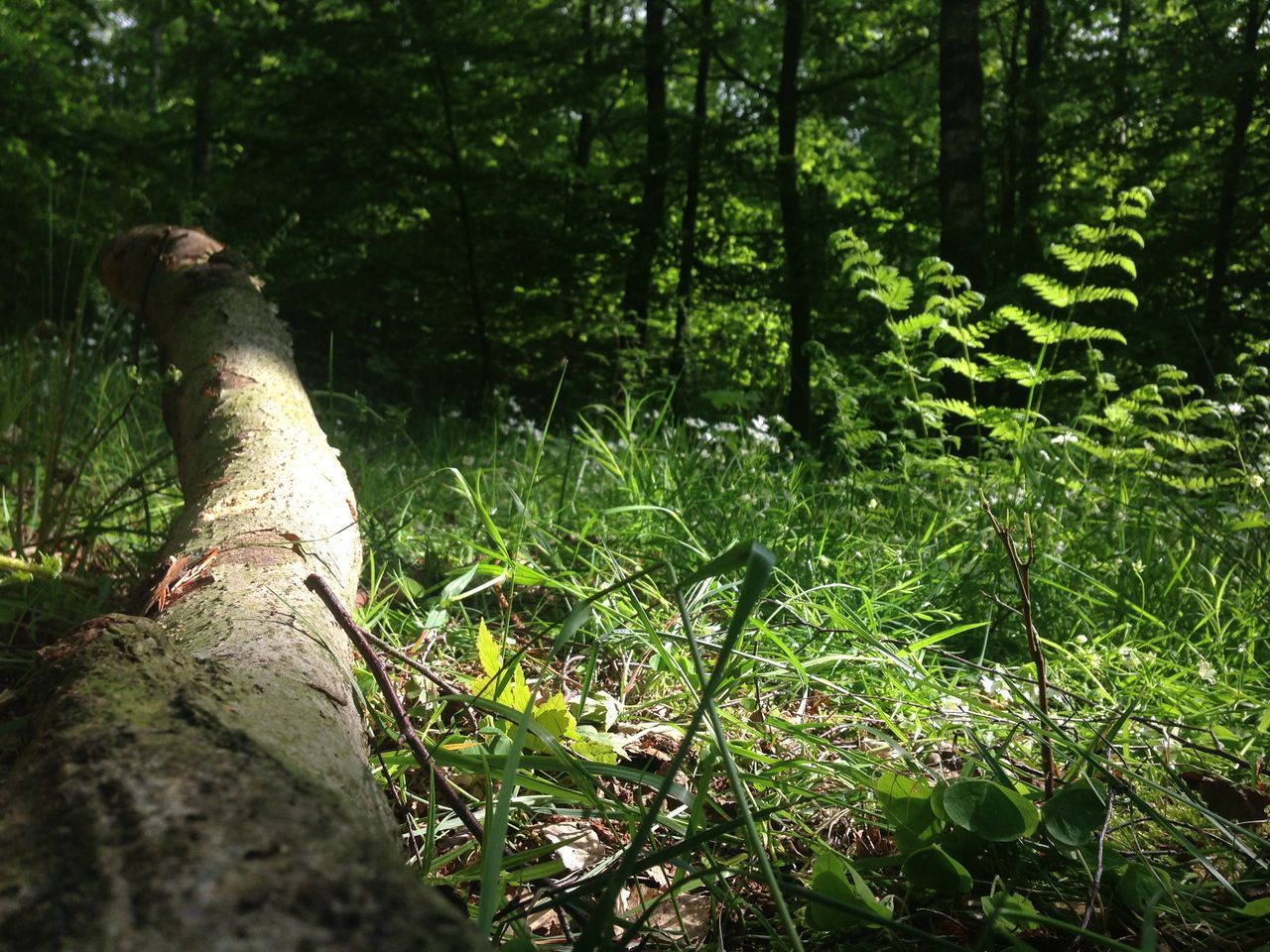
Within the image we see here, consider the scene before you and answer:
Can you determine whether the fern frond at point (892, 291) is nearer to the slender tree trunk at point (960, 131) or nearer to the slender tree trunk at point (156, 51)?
the slender tree trunk at point (960, 131)

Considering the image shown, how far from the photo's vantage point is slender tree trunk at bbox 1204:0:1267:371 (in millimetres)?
6922

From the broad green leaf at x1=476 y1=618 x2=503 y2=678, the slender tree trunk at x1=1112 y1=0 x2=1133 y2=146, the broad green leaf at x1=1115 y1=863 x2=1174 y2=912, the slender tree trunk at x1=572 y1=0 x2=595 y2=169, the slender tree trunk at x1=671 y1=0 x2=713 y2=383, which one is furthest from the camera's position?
the slender tree trunk at x1=671 y1=0 x2=713 y2=383

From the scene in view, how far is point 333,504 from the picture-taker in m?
1.92

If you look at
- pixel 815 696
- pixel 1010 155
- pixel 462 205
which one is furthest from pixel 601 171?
pixel 815 696

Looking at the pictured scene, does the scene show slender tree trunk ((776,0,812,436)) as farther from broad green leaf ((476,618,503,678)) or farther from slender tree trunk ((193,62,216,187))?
broad green leaf ((476,618,503,678))

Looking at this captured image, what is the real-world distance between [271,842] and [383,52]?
30.1ft

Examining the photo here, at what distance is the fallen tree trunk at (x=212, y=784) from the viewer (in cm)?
55

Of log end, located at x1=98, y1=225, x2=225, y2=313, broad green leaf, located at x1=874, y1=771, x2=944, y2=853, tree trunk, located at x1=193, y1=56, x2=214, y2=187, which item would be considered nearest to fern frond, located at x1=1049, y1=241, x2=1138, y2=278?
broad green leaf, located at x1=874, y1=771, x2=944, y2=853

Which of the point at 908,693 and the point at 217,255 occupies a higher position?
the point at 217,255

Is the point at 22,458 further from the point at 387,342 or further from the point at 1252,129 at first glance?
the point at 1252,129

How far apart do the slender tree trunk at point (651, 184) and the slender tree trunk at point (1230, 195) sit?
5005 millimetres

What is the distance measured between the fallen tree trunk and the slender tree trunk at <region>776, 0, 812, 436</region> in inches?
257

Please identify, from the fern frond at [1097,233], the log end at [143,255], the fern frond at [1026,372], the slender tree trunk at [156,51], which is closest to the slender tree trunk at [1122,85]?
the fern frond at [1097,233]

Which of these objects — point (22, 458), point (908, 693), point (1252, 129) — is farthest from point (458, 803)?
point (1252, 129)
